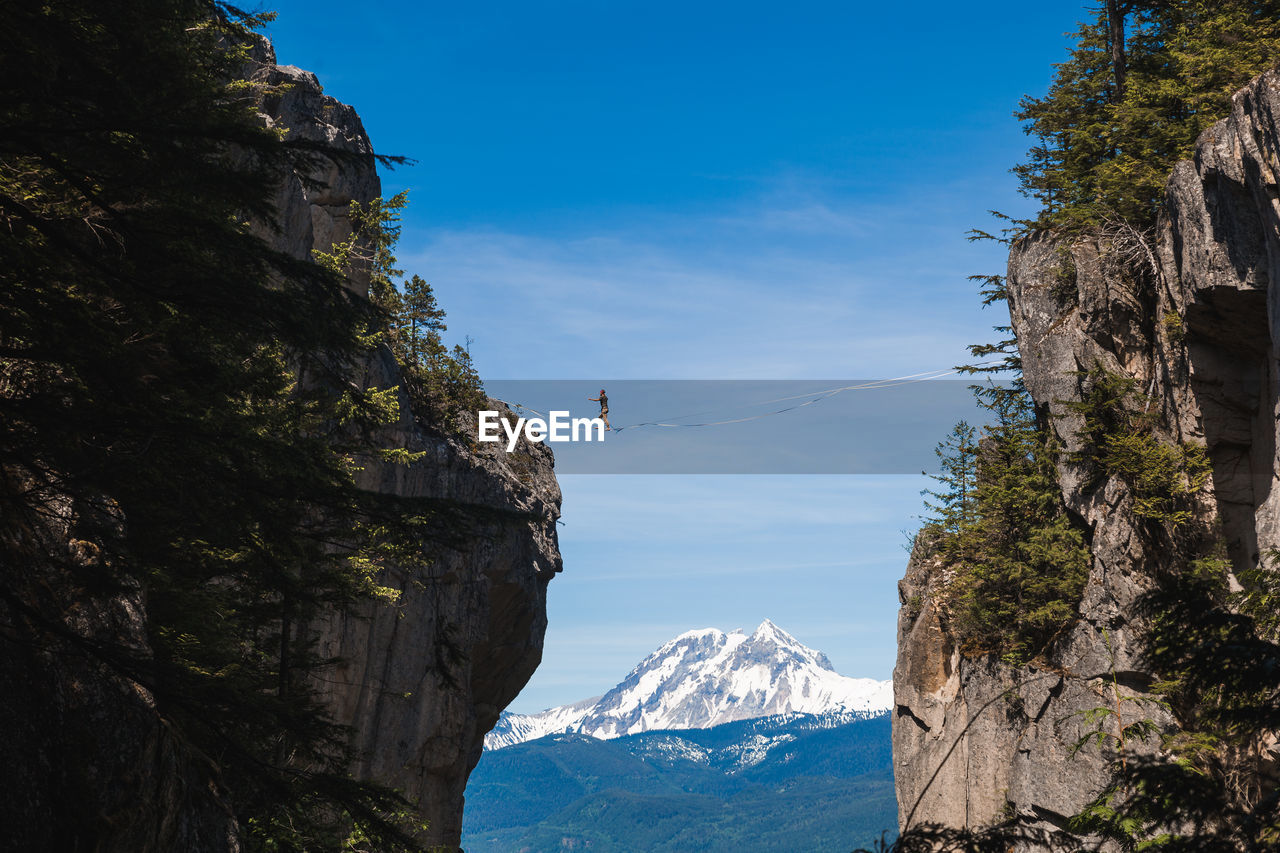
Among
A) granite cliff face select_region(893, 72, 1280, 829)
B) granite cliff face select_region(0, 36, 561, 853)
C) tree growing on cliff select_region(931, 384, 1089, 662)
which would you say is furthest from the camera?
tree growing on cliff select_region(931, 384, 1089, 662)

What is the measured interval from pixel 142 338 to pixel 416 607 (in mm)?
26063

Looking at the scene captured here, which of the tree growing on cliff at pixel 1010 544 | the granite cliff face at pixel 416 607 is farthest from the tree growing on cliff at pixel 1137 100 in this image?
the granite cliff face at pixel 416 607

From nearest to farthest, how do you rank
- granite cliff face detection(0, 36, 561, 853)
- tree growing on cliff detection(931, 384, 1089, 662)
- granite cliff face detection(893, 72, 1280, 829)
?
granite cliff face detection(0, 36, 561, 853) < granite cliff face detection(893, 72, 1280, 829) < tree growing on cliff detection(931, 384, 1089, 662)

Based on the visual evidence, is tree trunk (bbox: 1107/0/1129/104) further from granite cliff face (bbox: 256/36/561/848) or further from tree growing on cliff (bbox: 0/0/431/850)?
tree growing on cliff (bbox: 0/0/431/850)

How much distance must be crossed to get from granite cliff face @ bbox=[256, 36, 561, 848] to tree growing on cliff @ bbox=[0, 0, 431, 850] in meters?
17.2

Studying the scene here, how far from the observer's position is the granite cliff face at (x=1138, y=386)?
20.9m

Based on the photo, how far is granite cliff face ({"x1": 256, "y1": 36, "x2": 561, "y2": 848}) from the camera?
1183 inches

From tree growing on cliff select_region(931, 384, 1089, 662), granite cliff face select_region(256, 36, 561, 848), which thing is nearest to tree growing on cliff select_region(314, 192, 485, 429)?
granite cliff face select_region(256, 36, 561, 848)

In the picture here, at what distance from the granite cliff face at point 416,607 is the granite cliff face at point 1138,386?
15.7 m

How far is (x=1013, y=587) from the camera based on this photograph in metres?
29.8

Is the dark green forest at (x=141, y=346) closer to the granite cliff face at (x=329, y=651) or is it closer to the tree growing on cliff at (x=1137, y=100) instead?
the granite cliff face at (x=329, y=651)

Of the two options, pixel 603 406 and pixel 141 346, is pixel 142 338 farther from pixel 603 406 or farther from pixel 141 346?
pixel 603 406

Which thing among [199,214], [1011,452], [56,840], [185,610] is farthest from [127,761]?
[1011,452]

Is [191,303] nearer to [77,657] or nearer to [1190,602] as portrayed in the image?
[77,657]
